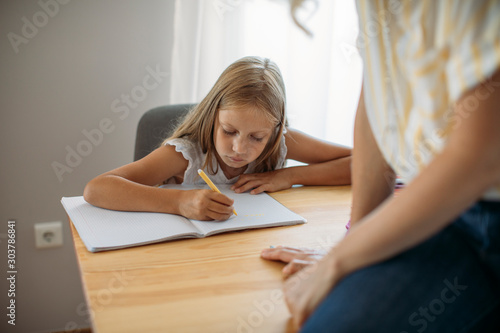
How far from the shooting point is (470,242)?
0.67m

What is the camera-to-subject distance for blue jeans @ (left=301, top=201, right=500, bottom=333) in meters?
0.62

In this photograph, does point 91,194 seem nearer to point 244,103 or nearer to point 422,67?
point 244,103

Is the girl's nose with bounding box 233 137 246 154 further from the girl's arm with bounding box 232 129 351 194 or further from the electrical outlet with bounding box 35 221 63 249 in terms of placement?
the electrical outlet with bounding box 35 221 63 249

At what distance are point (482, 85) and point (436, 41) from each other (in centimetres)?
10

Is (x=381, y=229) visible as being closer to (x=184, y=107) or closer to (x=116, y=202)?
(x=116, y=202)

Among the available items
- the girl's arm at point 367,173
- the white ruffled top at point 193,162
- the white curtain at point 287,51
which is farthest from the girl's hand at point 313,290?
the white curtain at point 287,51

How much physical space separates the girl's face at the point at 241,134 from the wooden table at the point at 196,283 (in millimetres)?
316

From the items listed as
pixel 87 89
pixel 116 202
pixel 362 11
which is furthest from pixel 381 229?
pixel 87 89

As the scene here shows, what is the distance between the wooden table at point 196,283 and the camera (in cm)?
71

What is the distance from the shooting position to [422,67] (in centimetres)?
63

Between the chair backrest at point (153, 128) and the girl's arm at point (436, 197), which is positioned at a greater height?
the girl's arm at point (436, 197)

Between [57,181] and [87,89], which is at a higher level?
[87,89]

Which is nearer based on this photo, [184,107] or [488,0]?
[488,0]

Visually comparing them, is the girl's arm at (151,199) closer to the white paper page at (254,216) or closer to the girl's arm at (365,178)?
the white paper page at (254,216)
